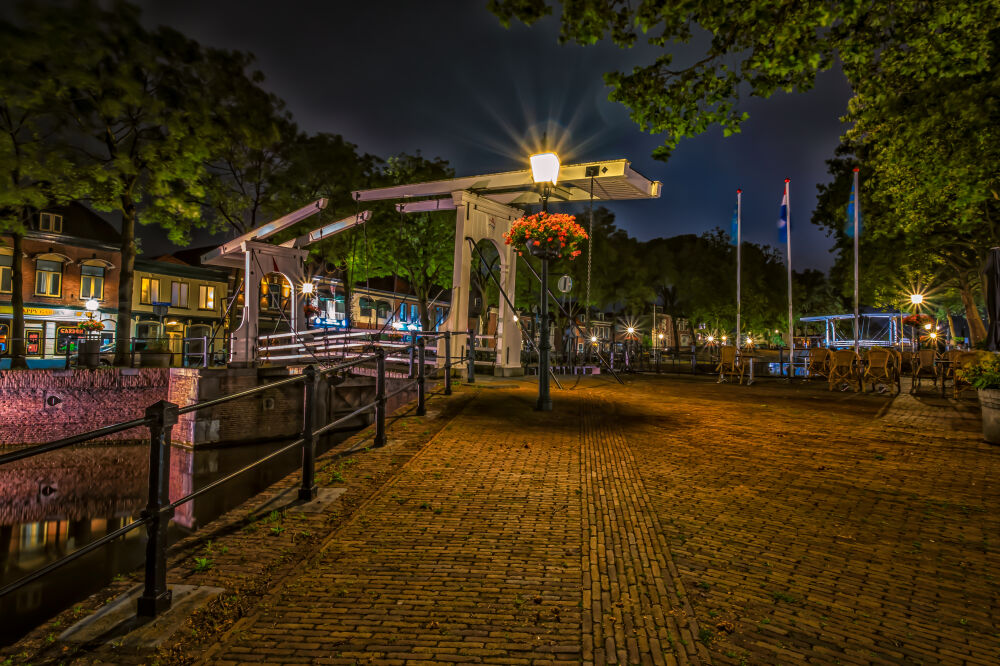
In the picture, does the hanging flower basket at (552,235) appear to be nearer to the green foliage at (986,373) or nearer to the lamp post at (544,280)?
the lamp post at (544,280)

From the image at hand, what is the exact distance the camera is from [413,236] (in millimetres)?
25469

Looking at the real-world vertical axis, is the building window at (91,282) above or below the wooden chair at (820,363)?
above

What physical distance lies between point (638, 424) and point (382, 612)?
20.1 feet

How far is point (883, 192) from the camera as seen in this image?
18547 millimetres

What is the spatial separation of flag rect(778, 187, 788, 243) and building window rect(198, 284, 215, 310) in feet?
110

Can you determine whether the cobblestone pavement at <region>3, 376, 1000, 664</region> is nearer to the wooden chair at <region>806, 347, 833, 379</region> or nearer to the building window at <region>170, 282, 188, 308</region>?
the wooden chair at <region>806, 347, 833, 379</region>

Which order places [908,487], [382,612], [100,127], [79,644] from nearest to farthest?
[79,644], [382,612], [908,487], [100,127]

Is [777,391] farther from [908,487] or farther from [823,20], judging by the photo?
[823,20]

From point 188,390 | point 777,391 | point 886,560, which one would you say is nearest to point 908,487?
point 886,560

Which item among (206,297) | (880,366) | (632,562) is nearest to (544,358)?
(632,562)

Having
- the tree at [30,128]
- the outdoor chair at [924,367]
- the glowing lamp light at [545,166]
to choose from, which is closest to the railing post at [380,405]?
the glowing lamp light at [545,166]

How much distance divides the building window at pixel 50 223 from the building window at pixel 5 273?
2232mm

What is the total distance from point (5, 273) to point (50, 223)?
347 centimetres

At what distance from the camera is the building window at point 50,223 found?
28797 millimetres
